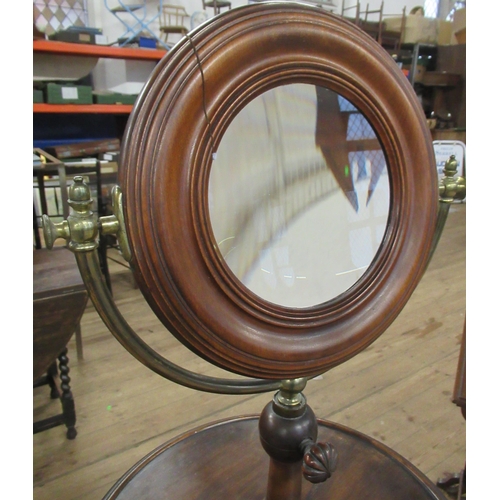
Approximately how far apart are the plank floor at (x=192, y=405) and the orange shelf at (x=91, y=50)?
1.56 meters

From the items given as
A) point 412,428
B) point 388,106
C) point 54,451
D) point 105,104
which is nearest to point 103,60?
point 105,104

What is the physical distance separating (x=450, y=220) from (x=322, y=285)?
3664 millimetres

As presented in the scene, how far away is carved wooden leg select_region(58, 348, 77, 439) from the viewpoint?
135 cm

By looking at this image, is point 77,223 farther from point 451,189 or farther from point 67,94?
point 67,94

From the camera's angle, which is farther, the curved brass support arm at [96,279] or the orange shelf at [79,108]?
the orange shelf at [79,108]

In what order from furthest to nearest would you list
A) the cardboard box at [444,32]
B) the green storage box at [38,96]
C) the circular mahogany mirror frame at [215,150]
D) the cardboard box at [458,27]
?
the cardboard box at [444,32], the cardboard box at [458,27], the green storage box at [38,96], the circular mahogany mirror frame at [215,150]

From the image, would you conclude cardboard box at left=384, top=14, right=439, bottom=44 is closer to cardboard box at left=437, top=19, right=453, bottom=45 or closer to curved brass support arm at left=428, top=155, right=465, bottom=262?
cardboard box at left=437, top=19, right=453, bottom=45

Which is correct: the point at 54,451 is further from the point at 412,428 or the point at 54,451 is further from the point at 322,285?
the point at 322,285

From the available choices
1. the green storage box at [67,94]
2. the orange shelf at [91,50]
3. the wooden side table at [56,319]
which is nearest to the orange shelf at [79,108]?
the green storage box at [67,94]

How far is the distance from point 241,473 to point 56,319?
0.77m

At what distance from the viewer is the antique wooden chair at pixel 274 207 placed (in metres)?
0.40

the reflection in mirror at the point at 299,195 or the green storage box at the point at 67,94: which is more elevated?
the green storage box at the point at 67,94

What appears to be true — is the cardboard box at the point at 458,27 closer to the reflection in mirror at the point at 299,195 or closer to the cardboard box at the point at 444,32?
the cardboard box at the point at 444,32

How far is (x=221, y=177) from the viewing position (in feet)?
1.43
